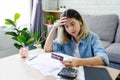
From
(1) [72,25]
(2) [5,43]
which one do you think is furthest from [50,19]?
(1) [72,25]

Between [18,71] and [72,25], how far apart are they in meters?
0.55

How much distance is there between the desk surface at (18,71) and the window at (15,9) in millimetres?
1821

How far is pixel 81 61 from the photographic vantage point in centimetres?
119

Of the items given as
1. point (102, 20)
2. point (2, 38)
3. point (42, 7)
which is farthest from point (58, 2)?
point (2, 38)

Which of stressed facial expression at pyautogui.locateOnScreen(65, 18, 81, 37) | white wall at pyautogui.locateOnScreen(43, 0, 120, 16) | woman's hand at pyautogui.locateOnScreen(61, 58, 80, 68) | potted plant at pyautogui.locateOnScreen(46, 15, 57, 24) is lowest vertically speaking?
woman's hand at pyautogui.locateOnScreen(61, 58, 80, 68)

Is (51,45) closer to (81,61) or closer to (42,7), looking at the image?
(81,61)

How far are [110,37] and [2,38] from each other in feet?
5.80

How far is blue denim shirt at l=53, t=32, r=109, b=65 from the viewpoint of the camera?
54.2 inches

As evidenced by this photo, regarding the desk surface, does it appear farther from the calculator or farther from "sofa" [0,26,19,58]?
"sofa" [0,26,19,58]

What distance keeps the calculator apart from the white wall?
231 centimetres

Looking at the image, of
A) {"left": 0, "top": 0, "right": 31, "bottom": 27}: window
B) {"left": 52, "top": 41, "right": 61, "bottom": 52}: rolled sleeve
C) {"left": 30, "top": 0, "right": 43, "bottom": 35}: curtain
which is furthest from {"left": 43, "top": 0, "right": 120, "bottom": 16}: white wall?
{"left": 52, "top": 41, "right": 61, "bottom": 52}: rolled sleeve

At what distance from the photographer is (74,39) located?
1498 millimetres

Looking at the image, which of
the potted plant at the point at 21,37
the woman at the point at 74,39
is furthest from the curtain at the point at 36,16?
the woman at the point at 74,39

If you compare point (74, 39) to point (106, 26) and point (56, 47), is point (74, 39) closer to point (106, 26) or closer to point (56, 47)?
point (56, 47)
